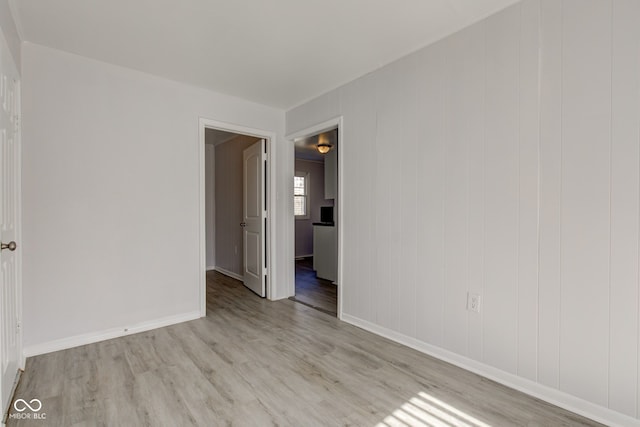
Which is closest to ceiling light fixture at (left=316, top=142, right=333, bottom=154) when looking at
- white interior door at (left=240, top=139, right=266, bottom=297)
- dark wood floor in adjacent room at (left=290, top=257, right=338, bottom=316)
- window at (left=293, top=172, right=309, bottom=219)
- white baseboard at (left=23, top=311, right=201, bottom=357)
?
white interior door at (left=240, top=139, right=266, bottom=297)

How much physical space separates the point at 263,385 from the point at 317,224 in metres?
3.56

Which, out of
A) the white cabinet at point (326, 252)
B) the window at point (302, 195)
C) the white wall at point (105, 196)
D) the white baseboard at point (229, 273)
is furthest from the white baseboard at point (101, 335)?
the window at point (302, 195)

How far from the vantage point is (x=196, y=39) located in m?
2.41

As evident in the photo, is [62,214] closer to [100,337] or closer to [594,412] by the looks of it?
[100,337]

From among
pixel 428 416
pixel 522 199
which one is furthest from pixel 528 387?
pixel 522 199

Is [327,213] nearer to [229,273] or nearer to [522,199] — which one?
[229,273]

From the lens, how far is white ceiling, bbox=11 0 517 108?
6.65 feet

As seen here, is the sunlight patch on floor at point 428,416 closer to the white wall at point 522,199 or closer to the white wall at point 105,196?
the white wall at point 522,199

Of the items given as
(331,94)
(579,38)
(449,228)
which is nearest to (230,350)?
(449,228)

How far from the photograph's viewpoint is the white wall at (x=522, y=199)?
5.40 feet

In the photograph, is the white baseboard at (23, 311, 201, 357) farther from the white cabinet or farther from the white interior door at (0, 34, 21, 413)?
the white cabinet

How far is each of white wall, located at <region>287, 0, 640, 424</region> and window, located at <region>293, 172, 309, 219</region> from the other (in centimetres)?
487

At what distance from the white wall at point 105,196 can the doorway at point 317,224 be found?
1.49 m

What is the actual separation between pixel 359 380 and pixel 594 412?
1.29 meters
